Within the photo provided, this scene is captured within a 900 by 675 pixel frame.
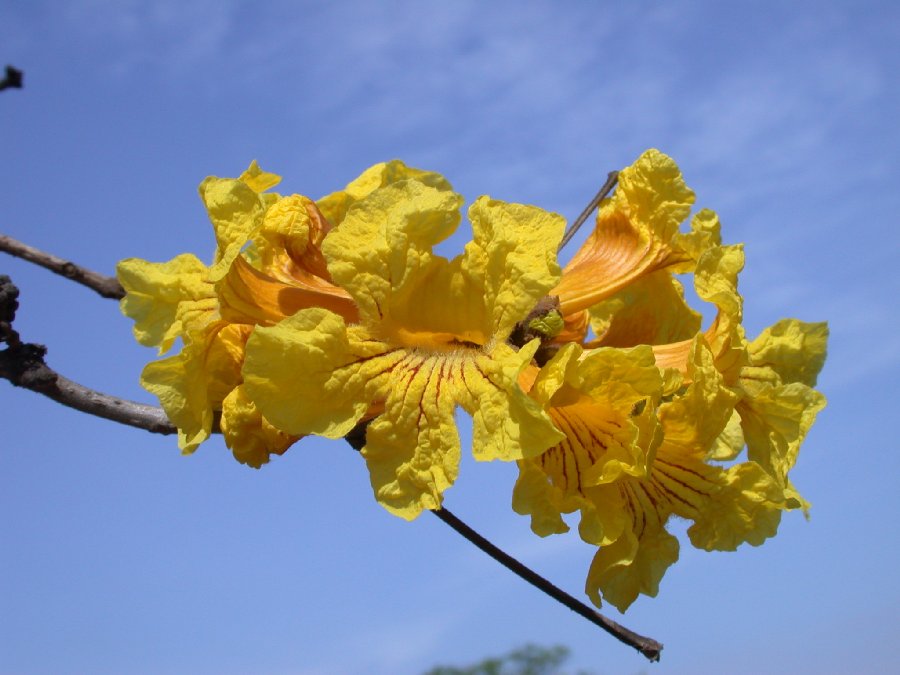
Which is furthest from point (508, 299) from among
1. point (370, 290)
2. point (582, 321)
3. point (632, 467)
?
point (582, 321)


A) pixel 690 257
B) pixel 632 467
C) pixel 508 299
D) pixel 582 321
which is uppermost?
pixel 690 257

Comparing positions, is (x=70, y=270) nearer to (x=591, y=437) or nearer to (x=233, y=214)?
(x=233, y=214)

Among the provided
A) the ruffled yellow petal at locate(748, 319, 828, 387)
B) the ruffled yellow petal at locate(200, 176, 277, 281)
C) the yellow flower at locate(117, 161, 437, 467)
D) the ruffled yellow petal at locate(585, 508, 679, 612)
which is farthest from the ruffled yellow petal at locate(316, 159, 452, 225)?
the ruffled yellow petal at locate(585, 508, 679, 612)

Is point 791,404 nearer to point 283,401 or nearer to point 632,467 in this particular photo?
point 632,467

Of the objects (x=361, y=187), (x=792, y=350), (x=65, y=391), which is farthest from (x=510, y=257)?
(x=65, y=391)

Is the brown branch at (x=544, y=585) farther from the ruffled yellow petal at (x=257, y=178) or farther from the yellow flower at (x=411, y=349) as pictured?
the ruffled yellow petal at (x=257, y=178)

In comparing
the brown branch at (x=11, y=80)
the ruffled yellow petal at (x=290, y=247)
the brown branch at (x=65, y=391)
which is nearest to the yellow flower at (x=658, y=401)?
the brown branch at (x=65, y=391)

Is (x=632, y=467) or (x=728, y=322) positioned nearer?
(x=632, y=467)
